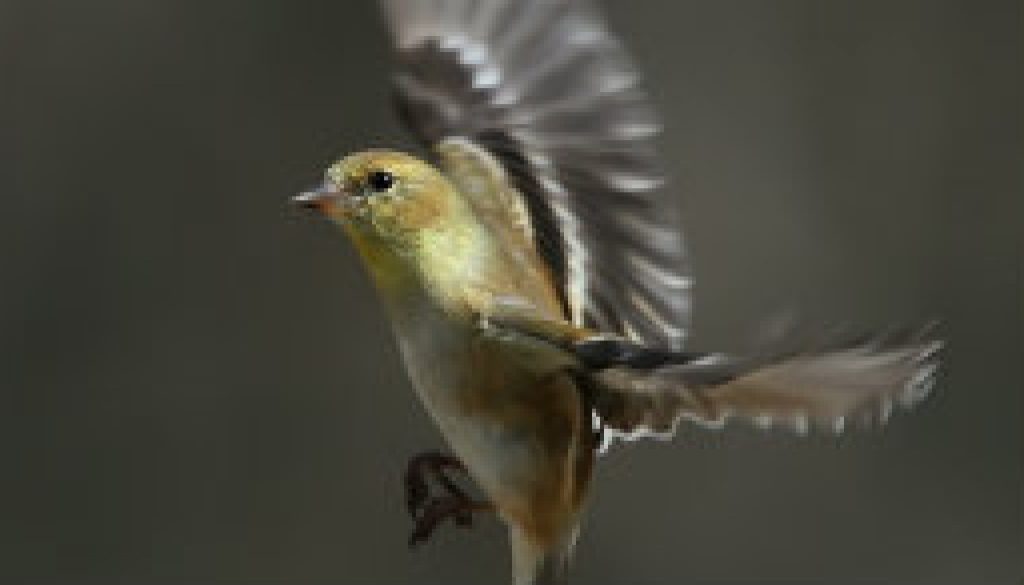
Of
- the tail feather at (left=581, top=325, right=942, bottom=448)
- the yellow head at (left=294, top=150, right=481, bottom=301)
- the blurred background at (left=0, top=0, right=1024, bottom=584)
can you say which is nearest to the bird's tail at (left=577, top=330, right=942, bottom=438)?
the tail feather at (left=581, top=325, right=942, bottom=448)

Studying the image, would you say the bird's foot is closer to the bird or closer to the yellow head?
the bird

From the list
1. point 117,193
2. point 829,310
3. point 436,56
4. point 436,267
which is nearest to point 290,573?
point 117,193

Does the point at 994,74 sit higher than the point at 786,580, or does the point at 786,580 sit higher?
the point at 994,74

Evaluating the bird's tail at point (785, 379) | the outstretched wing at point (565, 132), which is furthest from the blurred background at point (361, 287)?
the bird's tail at point (785, 379)

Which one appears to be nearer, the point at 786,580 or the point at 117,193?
the point at 786,580

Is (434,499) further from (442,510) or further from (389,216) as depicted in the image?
(389,216)

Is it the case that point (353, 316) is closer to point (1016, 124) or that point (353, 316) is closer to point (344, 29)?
point (344, 29)

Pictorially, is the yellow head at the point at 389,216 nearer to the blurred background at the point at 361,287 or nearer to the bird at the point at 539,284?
the bird at the point at 539,284
